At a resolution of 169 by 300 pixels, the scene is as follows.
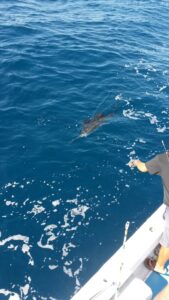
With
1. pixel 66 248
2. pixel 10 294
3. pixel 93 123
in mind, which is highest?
pixel 93 123

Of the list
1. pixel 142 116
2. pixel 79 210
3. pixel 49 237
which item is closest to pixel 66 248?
pixel 49 237

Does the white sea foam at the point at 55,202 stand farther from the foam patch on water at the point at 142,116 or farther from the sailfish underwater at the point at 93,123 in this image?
the foam patch on water at the point at 142,116

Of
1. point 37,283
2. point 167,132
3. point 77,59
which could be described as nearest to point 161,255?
point 37,283

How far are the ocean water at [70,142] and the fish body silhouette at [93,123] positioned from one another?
0.26 metres

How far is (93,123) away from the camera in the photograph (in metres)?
14.7

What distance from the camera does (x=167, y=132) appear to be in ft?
49.1

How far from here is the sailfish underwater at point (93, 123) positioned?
14314 mm

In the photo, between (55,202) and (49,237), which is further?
(55,202)

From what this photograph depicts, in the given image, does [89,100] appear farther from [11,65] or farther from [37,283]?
[37,283]

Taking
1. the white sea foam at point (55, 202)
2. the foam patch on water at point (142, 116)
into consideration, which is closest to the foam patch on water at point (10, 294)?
the white sea foam at point (55, 202)

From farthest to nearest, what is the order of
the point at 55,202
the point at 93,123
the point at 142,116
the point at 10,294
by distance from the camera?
the point at 142,116 → the point at 93,123 → the point at 55,202 → the point at 10,294

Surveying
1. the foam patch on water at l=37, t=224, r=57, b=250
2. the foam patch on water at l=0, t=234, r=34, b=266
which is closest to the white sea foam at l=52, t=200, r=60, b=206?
the foam patch on water at l=37, t=224, r=57, b=250

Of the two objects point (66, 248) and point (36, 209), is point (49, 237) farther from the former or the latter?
point (36, 209)

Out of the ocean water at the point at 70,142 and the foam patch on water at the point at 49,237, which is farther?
the foam patch on water at the point at 49,237
